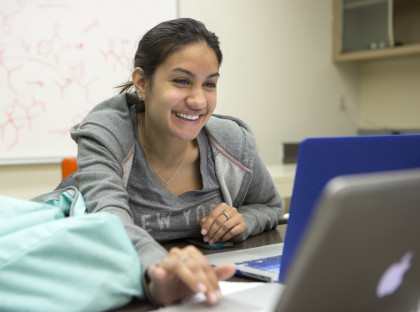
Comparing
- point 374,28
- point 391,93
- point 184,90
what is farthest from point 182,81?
point 391,93

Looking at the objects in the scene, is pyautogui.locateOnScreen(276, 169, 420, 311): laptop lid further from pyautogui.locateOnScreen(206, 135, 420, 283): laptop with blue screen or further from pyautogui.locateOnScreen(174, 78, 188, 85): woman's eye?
pyautogui.locateOnScreen(174, 78, 188, 85): woman's eye

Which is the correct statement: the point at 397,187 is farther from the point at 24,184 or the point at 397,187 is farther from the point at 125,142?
the point at 24,184

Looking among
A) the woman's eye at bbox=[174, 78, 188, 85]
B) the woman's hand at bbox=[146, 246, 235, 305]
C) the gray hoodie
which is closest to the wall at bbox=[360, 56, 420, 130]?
the gray hoodie

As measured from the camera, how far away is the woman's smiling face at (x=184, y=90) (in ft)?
4.12

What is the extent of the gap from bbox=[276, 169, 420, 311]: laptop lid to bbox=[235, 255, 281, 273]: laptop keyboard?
0.32 meters

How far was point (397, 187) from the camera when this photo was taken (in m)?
0.51

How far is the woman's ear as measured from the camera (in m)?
1.35

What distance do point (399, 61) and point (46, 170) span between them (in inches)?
102

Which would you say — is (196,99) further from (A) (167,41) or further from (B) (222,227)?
(B) (222,227)

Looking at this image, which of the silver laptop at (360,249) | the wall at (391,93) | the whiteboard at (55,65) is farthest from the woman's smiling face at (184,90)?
the wall at (391,93)

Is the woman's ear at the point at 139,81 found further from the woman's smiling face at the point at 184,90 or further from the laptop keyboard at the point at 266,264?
the laptop keyboard at the point at 266,264

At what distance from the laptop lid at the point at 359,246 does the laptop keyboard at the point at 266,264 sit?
320 millimetres

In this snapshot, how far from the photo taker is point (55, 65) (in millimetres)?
2420

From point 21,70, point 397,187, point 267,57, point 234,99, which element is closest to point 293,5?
point 267,57
